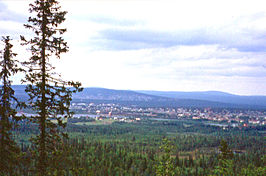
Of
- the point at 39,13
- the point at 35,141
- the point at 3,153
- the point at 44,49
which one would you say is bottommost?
the point at 3,153

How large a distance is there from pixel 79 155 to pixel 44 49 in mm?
122733

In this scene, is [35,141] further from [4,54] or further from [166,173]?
[166,173]

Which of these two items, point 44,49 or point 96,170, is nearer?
point 44,49

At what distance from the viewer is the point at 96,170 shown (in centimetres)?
11456

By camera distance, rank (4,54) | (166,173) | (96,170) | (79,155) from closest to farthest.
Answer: (4,54) → (166,173) → (96,170) → (79,155)

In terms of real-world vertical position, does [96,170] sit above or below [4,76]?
below

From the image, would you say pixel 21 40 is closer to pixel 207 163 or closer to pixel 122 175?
pixel 122 175

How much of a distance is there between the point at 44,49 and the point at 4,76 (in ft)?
26.4

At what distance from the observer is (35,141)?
23.8 m

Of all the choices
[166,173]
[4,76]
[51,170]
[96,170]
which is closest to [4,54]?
[4,76]

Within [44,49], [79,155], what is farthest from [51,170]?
[79,155]

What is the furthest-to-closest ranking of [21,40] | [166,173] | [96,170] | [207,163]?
1. [207,163]
2. [96,170]
3. [166,173]
4. [21,40]

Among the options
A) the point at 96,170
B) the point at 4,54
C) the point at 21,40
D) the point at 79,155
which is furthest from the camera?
the point at 79,155

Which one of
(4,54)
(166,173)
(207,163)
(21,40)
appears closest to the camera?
(21,40)
